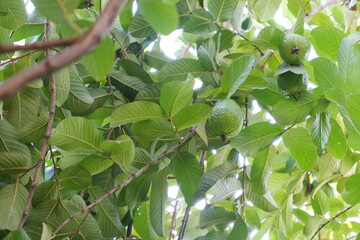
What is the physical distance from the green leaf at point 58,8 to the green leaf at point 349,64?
729mm

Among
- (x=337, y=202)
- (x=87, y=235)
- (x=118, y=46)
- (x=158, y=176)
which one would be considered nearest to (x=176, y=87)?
(x=158, y=176)

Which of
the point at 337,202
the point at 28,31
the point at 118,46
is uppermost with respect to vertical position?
the point at 28,31


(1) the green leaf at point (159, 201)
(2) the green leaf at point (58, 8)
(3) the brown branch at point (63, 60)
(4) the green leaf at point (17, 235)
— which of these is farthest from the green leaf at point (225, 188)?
(3) the brown branch at point (63, 60)

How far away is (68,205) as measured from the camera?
3.67ft

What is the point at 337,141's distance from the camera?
1.23 m

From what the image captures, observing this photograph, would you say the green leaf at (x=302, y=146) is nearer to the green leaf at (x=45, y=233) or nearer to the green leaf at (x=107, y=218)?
the green leaf at (x=107, y=218)

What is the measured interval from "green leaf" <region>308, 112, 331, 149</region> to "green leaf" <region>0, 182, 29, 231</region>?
25.9 inches

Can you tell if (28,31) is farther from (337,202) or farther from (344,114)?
(337,202)

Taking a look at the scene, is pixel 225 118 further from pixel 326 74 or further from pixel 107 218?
pixel 107 218

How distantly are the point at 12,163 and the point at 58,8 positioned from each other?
2.04 feet

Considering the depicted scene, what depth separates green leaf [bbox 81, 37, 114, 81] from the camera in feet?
1.89

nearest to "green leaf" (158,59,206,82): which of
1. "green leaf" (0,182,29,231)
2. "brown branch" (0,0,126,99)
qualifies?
"green leaf" (0,182,29,231)

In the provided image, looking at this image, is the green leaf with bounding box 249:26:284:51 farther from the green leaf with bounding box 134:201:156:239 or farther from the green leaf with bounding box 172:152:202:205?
the green leaf with bounding box 134:201:156:239

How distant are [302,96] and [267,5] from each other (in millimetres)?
678
